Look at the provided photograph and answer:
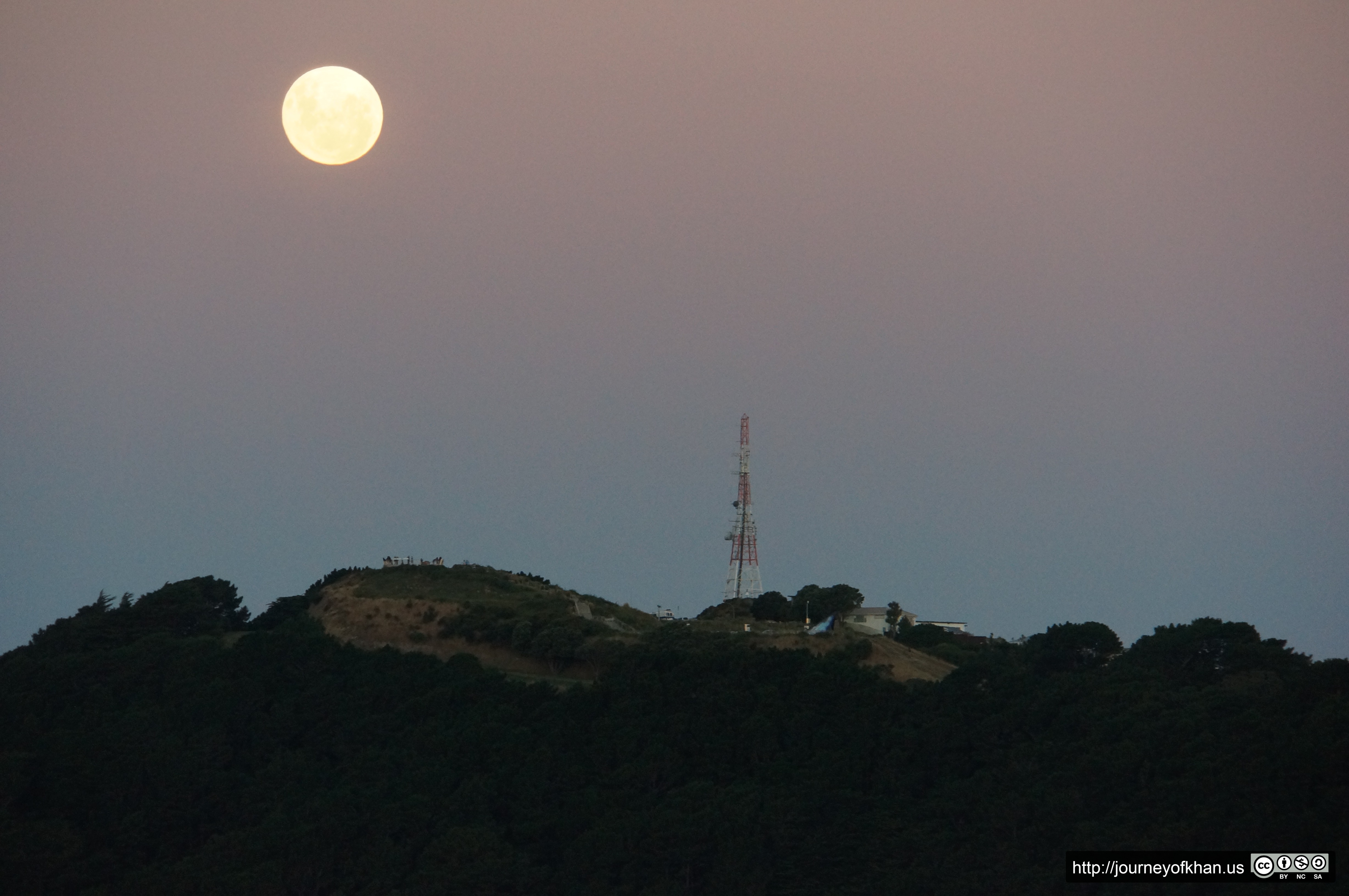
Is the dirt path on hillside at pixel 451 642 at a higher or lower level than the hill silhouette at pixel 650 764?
higher

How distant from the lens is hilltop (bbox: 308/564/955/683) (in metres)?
64.9

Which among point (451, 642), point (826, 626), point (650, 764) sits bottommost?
point (650, 764)

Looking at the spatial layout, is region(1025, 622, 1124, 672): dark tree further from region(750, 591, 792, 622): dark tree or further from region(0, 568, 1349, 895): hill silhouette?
region(750, 591, 792, 622): dark tree

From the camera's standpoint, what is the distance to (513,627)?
68250 mm

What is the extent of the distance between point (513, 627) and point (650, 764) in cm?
1326

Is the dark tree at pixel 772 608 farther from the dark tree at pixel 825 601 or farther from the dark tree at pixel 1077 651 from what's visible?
the dark tree at pixel 1077 651

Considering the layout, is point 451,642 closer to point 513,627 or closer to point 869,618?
point 513,627

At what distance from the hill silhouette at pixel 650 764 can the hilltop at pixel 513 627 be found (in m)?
0.50

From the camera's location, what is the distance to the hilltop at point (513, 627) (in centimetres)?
6494

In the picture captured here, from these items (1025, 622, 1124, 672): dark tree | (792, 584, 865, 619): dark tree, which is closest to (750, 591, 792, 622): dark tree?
(792, 584, 865, 619): dark tree

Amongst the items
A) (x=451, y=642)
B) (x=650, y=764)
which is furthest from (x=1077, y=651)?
(x=451, y=642)

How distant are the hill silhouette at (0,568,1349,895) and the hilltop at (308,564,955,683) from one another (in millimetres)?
499

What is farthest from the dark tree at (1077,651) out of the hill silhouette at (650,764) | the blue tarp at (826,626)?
the blue tarp at (826,626)

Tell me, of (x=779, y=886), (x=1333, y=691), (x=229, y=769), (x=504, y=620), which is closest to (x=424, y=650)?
(x=504, y=620)
